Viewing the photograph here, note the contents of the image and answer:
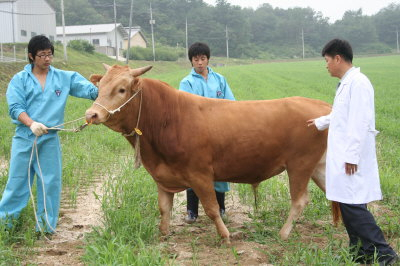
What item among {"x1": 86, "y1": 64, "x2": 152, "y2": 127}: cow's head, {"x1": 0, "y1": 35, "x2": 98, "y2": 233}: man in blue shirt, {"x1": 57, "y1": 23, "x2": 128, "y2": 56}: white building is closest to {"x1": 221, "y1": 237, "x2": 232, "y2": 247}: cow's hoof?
{"x1": 86, "y1": 64, "x2": 152, "y2": 127}: cow's head

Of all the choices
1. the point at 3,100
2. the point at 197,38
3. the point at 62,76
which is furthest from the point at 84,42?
the point at 197,38

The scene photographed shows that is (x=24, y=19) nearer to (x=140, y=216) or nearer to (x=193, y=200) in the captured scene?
(x=193, y=200)

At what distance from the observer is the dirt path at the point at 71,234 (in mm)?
4270

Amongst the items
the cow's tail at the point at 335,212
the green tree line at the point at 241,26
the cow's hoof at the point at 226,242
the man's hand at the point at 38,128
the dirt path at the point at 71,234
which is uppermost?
the green tree line at the point at 241,26

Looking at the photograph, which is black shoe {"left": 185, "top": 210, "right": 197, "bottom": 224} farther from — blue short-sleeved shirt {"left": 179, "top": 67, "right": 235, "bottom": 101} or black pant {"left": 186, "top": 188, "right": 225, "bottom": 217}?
blue short-sleeved shirt {"left": 179, "top": 67, "right": 235, "bottom": 101}

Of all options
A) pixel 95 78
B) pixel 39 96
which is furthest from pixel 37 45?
pixel 95 78

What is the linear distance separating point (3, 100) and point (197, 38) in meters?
73.9

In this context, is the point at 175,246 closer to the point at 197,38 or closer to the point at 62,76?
the point at 62,76

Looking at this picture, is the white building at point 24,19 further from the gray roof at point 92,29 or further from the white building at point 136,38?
the white building at point 136,38

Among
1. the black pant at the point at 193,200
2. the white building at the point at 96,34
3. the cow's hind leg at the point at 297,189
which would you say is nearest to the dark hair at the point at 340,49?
the cow's hind leg at the point at 297,189

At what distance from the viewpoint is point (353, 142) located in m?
3.78

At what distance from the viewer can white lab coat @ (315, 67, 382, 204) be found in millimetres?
3781

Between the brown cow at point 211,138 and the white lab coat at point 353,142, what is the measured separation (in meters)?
0.96

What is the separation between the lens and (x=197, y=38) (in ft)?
293
